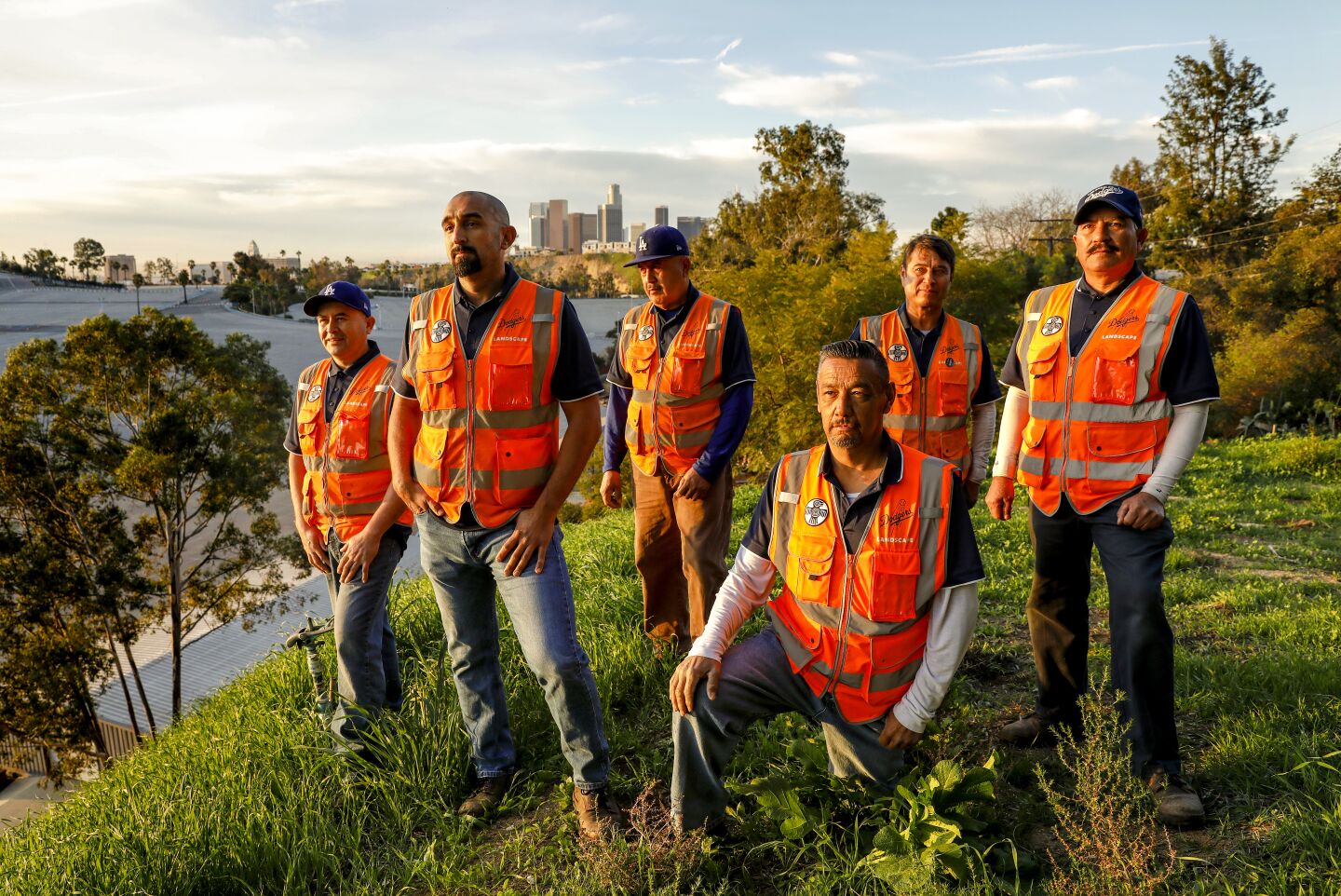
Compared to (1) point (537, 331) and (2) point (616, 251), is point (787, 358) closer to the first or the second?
(1) point (537, 331)

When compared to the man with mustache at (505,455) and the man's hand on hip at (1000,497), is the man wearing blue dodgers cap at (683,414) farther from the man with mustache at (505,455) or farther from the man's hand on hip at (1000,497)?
the man's hand on hip at (1000,497)

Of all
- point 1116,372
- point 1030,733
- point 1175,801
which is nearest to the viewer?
point 1175,801

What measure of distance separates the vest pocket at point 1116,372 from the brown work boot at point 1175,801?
134 centimetres

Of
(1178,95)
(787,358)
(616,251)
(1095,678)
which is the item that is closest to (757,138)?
(1178,95)

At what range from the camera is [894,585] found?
2828mm

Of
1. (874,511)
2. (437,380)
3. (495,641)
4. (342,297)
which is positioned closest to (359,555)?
(495,641)

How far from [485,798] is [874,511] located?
1.99 m

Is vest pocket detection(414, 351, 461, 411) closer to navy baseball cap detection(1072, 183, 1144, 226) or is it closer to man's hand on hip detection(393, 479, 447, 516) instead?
man's hand on hip detection(393, 479, 447, 516)

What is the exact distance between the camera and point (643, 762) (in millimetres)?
3684

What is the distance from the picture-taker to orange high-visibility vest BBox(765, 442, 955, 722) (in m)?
2.83

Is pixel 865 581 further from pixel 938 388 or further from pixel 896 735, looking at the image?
pixel 938 388

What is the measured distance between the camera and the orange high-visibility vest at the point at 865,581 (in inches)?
111

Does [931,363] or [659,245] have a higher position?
[659,245]

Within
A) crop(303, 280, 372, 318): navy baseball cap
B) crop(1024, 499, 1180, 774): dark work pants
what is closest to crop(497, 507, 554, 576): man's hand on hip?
crop(303, 280, 372, 318): navy baseball cap
